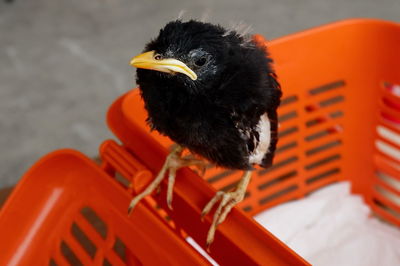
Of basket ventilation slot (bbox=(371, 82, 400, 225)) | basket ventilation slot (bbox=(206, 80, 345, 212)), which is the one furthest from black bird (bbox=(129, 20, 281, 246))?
basket ventilation slot (bbox=(371, 82, 400, 225))

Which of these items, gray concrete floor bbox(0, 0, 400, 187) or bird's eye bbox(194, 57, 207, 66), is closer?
bird's eye bbox(194, 57, 207, 66)

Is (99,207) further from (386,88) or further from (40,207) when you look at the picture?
(386,88)

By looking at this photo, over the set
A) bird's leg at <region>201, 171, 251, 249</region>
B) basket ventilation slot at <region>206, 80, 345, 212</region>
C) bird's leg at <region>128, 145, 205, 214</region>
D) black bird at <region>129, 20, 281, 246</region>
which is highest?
black bird at <region>129, 20, 281, 246</region>

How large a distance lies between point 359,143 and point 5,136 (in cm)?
117

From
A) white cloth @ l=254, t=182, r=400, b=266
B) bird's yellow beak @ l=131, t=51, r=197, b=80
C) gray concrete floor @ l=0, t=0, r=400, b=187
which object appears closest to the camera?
bird's yellow beak @ l=131, t=51, r=197, b=80

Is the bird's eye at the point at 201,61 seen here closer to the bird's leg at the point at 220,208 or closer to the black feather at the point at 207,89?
the black feather at the point at 207,89

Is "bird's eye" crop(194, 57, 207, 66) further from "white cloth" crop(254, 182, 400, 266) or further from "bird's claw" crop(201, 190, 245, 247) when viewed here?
"white cloth" crop(254, 182, 400, 266)

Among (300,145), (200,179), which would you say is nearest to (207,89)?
(200,179)

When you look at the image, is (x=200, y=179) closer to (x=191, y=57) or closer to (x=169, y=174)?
(x=169, y=174)

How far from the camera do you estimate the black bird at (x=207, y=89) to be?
537mm

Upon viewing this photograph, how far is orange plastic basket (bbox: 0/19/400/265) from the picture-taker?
1.88ft

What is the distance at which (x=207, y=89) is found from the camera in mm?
550

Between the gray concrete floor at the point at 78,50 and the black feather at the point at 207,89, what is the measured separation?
29.1 inches

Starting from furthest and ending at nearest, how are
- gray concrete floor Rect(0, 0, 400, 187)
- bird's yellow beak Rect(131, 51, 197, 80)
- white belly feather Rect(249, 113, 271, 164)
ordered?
gray concrete floor Rect(0, 0, 400, 187)
white belly feather Rect(249, 113, 271, 164)
bird's yellow beak Rect(131, 51, 197, 80)
